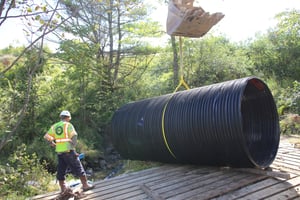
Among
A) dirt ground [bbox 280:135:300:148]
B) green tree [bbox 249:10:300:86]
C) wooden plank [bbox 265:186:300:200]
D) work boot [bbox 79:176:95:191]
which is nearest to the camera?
wooden plank [bbox 265:186:300:200]

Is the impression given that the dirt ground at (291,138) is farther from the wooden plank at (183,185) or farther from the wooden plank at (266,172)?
the wooden plank at (183,185)

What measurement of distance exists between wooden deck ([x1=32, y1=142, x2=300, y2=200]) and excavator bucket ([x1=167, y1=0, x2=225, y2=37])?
6.81 feet

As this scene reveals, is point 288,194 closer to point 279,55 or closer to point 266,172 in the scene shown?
point 266,172

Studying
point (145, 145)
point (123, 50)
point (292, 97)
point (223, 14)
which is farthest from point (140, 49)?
point (223, 14)

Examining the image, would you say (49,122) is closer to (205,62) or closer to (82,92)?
(82,92)

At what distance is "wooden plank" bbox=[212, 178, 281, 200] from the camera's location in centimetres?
320

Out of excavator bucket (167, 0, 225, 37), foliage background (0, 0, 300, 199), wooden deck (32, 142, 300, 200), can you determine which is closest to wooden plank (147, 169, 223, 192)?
wooden deck (32, 142, 300, 200)

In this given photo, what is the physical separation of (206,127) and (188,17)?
158 centimetres

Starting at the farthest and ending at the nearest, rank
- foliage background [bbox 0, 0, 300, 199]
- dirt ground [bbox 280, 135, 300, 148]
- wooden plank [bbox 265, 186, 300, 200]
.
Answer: foliage background [bbox 0, 0, 300, 199], dirt ground [bbox 280, 135, 300, 148], wooden plank [bbox 265, 186, 300, 200]

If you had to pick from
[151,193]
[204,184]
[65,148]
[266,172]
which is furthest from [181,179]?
[65,148]

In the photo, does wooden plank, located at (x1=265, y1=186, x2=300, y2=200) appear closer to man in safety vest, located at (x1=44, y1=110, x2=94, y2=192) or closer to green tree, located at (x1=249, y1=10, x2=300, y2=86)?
man in safety vest, located at (x1=44, y1=110, x2=94, y2=192)

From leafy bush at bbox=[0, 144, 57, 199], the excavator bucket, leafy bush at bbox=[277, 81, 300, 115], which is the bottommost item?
leafy bush at bbox=[0, 144, 57, 199]

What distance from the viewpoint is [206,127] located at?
3.98 metres

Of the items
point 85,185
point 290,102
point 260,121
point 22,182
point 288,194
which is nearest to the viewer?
point 288,194
